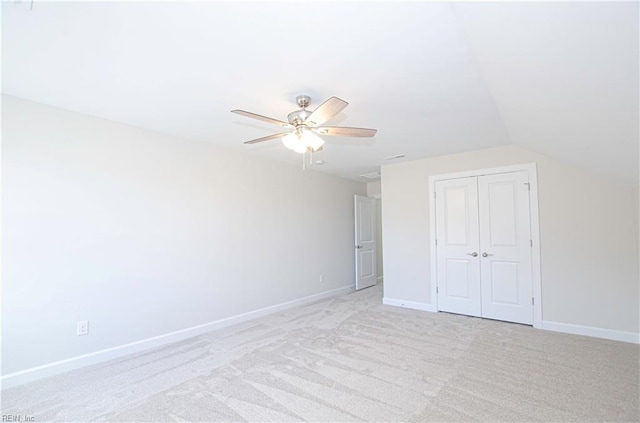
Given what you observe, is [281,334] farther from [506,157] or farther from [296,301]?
[506,157]

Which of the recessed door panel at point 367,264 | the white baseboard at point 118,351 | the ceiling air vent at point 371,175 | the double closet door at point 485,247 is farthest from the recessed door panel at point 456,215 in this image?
the white baseboard at point 118,351

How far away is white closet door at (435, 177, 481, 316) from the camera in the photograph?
173 inches

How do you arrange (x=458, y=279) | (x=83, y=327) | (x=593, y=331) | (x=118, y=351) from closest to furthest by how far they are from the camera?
1. (x=83, y=327)
2. (x=118, y=351)
3. (x=593, y=331)
4. (x=458, y=279)

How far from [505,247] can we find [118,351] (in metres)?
4.86

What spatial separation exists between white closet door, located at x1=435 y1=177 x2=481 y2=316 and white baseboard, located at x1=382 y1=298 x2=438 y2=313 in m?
0.16

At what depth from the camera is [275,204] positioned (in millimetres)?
4832

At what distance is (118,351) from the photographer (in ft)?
10.1

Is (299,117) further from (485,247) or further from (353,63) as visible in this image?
(485,247)

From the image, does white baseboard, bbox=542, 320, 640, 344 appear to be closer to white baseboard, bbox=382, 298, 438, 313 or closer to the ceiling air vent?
white baseboard, bbox=382, 298, 438, 313

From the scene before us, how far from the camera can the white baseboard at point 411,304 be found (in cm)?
Answer: 471

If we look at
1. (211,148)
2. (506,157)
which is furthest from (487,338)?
(211,148)

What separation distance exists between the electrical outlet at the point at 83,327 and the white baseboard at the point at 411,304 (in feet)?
13.4

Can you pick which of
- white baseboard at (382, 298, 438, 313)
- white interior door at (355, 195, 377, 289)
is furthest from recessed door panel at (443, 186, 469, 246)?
white interior door at (355, 195, 377, 289)

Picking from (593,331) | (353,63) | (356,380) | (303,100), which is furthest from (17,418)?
(593,331)
